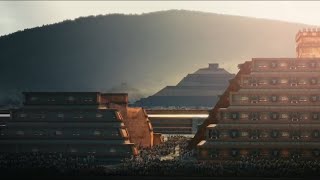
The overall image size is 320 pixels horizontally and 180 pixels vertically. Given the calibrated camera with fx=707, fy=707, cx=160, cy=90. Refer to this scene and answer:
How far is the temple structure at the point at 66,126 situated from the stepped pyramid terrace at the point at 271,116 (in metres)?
A: 12.5

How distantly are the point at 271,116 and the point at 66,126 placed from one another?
26806 millimetres

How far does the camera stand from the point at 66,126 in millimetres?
93250

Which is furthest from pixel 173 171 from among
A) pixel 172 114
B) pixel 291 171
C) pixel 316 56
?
pixel 172 114

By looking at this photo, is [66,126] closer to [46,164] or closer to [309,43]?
[46,164]

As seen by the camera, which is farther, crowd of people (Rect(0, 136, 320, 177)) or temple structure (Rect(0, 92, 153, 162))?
temple structure (Rect(0, 92, 153, 162))

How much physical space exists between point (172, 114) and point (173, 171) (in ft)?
201

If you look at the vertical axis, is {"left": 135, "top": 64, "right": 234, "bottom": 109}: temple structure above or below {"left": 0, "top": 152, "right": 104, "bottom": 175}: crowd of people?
above

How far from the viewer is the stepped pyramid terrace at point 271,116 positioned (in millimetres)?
86312

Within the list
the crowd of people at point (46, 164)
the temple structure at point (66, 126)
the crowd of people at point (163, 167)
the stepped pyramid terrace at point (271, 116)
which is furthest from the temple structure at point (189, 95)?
the crowd of people at point (163, 167)

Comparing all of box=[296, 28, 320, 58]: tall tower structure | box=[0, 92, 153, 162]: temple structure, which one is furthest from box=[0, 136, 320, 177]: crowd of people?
box=[296, 28, 320, 58]: tall tower structure

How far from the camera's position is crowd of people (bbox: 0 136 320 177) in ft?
251

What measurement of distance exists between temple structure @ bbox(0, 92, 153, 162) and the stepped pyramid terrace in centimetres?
1245

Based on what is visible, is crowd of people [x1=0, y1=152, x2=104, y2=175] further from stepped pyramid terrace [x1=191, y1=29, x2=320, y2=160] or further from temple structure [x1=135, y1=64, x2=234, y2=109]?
temple structure [x1=135, y1=64, x2=234, y2=109]

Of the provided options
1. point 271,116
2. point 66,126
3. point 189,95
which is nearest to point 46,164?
Answer: point 66,126
